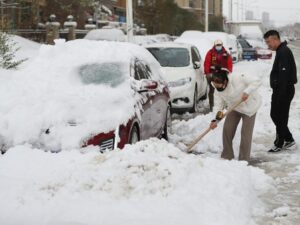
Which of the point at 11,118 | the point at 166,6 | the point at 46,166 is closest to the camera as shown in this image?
the point at 46,166

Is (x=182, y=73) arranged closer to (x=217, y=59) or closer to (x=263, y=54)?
(x=217, y=59)

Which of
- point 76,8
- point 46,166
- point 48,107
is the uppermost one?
point 76,8

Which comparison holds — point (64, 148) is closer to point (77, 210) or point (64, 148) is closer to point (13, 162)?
point (13, 162)

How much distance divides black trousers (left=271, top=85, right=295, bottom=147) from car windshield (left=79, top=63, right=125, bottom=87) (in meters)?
2.40

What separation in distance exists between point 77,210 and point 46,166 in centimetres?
85

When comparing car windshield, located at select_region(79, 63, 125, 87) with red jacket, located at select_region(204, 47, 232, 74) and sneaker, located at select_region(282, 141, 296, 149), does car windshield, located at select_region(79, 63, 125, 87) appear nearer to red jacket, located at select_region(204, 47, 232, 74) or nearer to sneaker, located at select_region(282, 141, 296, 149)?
sneaker, located at select_region(282, 141, 296, 149)

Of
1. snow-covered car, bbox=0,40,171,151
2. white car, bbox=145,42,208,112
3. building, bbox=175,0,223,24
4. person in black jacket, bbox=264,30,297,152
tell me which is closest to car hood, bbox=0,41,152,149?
snow-covered car, bbox=0,40,171,151

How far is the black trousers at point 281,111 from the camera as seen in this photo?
8.35 metres

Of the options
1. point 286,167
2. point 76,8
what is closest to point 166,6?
point 76,8

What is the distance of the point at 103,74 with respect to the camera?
749 cm

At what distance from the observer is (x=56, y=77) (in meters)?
7.27

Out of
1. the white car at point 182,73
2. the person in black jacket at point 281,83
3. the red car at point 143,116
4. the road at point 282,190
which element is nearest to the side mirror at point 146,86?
the red car at point 143,116

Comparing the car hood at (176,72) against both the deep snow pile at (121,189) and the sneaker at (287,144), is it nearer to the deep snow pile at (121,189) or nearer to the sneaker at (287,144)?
the sneaker at (287,144)

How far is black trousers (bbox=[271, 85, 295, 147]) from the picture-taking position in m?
8.35
